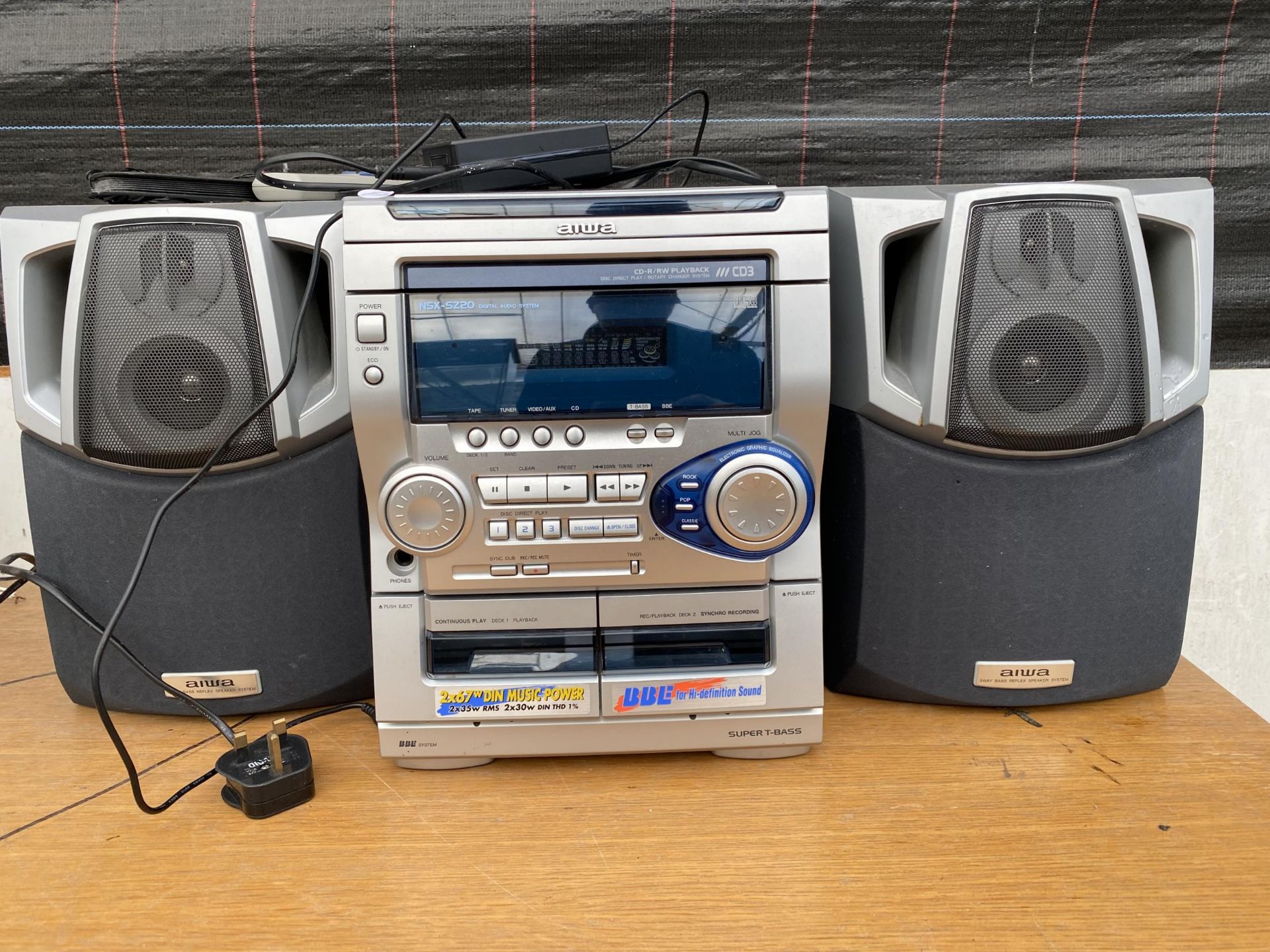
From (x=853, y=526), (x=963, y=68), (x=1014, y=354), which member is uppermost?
(x=963, y=68)

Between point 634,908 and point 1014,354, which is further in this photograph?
point 1014,354

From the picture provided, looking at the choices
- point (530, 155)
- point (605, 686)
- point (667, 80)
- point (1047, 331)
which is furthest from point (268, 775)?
point (667, 80)

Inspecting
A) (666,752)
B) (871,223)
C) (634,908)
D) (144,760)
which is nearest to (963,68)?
(871,223)

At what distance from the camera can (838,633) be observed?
668 mm

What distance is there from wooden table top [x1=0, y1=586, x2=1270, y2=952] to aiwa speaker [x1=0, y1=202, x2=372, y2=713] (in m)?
0.06

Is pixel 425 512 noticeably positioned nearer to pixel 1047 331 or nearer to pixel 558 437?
pixel 558 437

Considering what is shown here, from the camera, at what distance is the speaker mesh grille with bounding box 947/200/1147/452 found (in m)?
0.57

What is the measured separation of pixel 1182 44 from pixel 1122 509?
0.61 meters

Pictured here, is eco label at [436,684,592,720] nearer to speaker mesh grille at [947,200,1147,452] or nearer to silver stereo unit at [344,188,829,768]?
silver stereo unit at [344,188,829,768]

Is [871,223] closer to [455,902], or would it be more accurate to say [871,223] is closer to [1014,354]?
[1014,354]

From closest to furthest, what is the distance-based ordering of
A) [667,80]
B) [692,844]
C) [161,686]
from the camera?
[692,844]
[161,686]
[667,80]

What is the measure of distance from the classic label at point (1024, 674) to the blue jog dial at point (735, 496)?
200mm

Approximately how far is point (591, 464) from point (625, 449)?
0.02m

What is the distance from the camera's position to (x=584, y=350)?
0.54 meters
